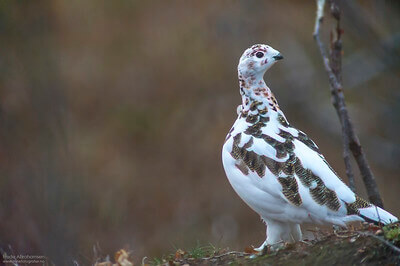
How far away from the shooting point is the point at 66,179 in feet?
28.1

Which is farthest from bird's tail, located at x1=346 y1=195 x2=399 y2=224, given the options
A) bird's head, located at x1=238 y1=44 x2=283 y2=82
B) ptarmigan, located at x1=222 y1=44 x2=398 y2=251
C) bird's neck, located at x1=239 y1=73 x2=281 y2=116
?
bird's head, located at x1=238 y1=44 x2=283 y2=82

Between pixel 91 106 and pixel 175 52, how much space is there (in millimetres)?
2187

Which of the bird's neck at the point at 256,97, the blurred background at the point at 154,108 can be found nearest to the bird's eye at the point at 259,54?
the bird's neck at the point at 256,97

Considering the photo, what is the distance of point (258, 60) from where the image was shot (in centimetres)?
596

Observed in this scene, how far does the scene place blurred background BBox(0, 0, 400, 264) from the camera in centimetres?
900

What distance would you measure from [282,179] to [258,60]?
0.98 metres

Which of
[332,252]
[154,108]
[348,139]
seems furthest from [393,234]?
[154,108]

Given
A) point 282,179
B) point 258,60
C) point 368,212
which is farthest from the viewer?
point 258,60

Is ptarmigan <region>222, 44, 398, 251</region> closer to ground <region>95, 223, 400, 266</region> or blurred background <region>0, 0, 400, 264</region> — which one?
ground <region>95, 223, 400, 266</region>

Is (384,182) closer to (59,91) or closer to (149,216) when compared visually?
(149,216)

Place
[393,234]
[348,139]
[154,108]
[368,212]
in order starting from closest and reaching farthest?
[393,234] → [368,212] → [348,139] → [154,108]

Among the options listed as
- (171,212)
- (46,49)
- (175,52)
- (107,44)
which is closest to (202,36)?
(175,52)

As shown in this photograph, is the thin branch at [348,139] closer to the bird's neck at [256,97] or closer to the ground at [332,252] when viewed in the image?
the bird's neck at [256,97]

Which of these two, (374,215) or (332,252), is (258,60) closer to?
(374,215)
